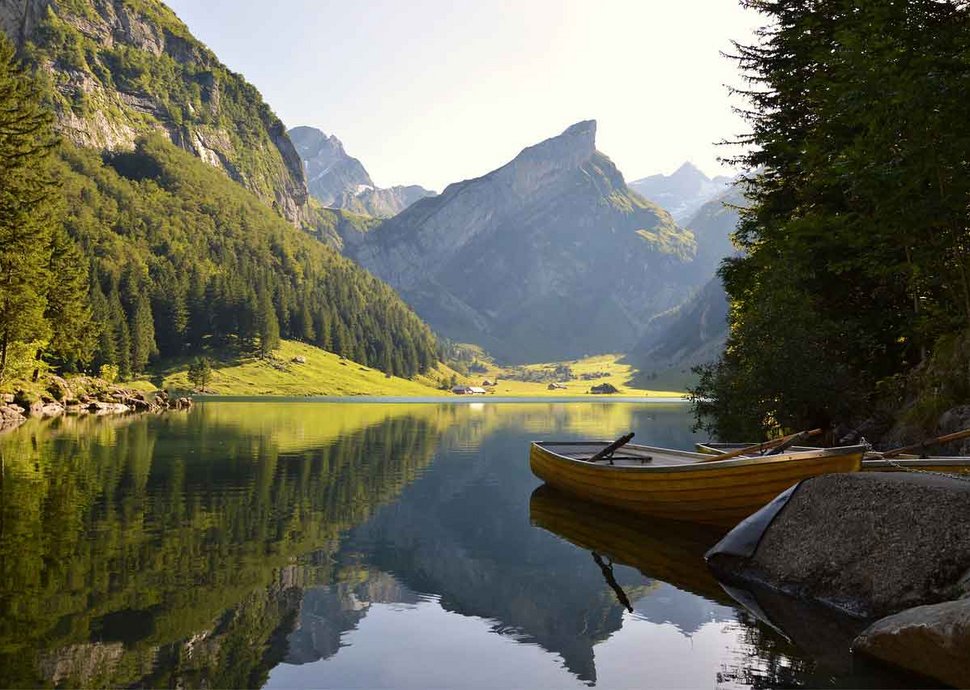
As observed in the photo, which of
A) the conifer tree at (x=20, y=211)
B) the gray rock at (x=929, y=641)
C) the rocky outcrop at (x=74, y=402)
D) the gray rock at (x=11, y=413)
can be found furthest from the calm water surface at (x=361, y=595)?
the rocky outcrop at (x=74, y=402)

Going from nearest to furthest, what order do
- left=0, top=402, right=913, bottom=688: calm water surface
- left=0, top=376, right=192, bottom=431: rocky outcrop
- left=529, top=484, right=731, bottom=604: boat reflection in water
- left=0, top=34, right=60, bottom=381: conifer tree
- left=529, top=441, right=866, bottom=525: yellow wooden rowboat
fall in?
1. left=0, top=402, right=913, bottom=688: calm water surface
2. left=529, top=484, right=731, bottom=604: boat reflection in water
3. left=529, top=441, right=866, bottom=525: yellow wooden rowboat
4. left=0, top=34, right=60, bottom=381: conifer tree
5. left=0, top=376, right=192, bottom=431: rocky outcrop

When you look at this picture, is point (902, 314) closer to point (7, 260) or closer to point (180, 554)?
point (180, 554)

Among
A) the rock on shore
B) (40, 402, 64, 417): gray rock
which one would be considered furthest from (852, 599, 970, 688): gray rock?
(40, 402, 64, 417): gray rock

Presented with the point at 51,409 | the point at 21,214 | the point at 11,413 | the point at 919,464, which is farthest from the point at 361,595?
the point at 51,409

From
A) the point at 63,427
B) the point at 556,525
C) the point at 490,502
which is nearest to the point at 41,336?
the point at 63,427

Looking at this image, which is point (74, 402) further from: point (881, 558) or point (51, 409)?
point (881, 558)

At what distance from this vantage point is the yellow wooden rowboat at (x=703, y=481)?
18938 millimetres

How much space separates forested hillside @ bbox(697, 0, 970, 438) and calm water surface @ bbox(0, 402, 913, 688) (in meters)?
11.9

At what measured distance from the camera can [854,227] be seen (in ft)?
104

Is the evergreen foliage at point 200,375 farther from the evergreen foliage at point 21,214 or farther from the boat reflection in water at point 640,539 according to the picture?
the boat reflection in water at point 640,539

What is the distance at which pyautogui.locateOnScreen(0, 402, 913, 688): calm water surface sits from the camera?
34.8ft

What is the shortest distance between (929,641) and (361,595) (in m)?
10.3

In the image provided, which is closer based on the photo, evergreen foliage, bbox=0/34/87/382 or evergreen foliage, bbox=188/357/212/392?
evergreen foliage, bbox=0/34/87/382

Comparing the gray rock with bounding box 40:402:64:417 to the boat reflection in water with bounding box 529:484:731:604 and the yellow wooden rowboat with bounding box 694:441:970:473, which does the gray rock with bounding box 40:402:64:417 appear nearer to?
the boat reflection in water with bounding box 529:484:731:604
